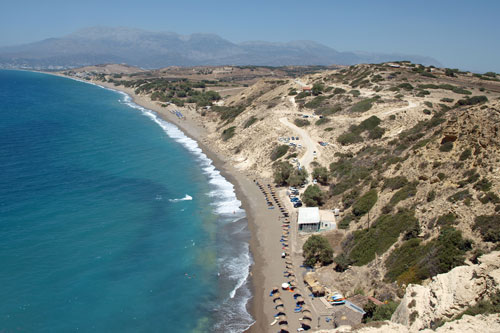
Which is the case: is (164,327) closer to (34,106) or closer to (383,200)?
(383,200)

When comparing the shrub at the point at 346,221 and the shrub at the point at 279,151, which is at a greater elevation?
the shrub at the point at 279,151

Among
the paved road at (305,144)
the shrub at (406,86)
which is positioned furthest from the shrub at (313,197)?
the shrub at (406,86)

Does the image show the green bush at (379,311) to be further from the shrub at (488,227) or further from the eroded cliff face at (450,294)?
the shrub at (488,227)

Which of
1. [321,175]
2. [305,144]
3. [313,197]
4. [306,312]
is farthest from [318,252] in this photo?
[305,144]

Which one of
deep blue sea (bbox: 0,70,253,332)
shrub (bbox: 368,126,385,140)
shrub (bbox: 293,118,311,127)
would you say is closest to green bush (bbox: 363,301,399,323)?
deep blue sea (bbox: 0,70,253,332)

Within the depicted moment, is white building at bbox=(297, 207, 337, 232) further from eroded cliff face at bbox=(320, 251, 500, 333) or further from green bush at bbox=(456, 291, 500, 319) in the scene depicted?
green bush at bbox=(456, 291, 500, 319)

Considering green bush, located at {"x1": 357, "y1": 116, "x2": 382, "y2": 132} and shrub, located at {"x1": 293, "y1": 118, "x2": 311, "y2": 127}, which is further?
shrub, located at {"x1": 293, "y1": 118, "x2": 311, "y2": 127}
